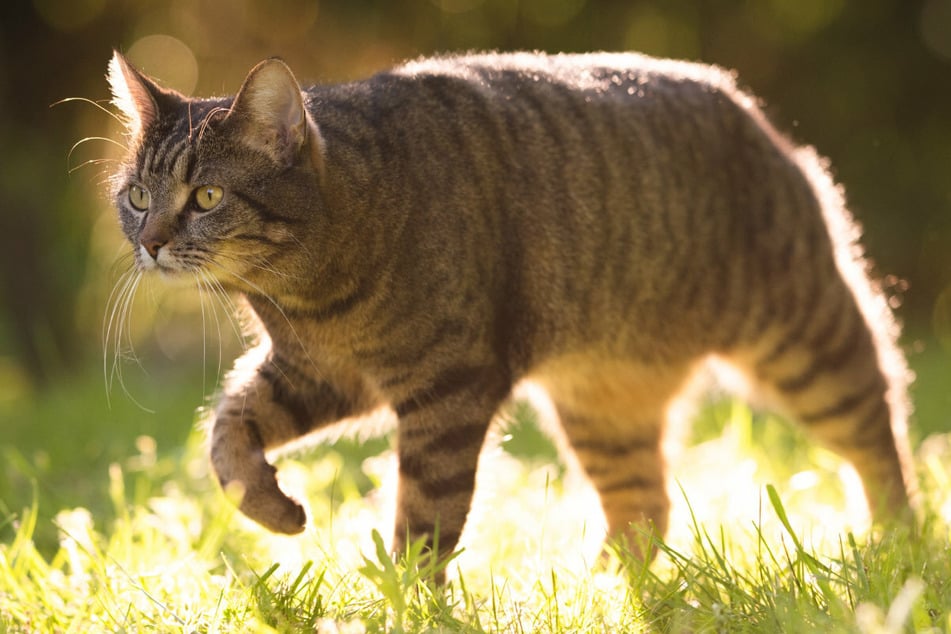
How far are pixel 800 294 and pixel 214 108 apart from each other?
5.80ft

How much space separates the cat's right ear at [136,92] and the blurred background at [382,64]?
3978 mm

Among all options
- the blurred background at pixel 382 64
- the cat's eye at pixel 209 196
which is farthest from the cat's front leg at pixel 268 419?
the blurred background at pixel 382 64

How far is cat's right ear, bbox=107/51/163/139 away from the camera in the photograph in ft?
8.49

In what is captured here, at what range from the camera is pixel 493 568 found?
261cm

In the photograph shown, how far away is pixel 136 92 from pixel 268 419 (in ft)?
2.79

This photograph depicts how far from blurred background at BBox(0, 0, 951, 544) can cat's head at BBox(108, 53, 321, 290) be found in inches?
165

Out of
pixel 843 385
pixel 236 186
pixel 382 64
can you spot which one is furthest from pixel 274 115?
pixel 382 64

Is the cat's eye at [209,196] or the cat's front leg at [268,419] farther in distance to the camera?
the cat's front leg at [268,419]

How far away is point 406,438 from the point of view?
8.54ft

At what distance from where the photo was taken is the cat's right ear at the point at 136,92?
259 centimetres

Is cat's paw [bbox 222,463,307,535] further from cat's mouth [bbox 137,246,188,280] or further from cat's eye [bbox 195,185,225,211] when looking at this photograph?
cat's eye [bbox 195,185,225,211]

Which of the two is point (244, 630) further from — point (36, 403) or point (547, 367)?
point (36, 403)

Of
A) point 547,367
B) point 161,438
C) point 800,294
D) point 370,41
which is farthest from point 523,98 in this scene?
point 370,41

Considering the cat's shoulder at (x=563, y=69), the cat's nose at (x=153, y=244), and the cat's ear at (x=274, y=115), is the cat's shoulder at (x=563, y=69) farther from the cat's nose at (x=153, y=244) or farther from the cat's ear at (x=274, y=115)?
the cat's nose at (x=153, y=244)
